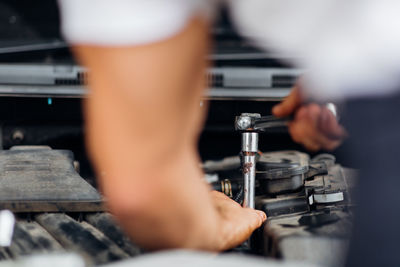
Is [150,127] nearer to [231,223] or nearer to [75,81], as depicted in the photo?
[231,223]

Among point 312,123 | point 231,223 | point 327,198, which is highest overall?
point 312,123

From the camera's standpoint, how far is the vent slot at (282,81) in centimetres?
164

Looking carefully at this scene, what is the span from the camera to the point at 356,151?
2.22 ft

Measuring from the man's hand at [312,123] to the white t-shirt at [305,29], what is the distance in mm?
49

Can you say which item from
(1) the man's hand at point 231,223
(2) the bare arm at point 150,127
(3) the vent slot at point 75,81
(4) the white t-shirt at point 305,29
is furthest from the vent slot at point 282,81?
(2) the bare arm at point 150,127

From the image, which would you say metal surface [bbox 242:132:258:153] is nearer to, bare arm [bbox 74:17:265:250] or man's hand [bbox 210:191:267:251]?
man's hand [bbox 210:191:267:251]

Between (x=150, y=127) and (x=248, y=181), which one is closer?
(x=150, y=127)

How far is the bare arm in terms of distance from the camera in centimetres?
44

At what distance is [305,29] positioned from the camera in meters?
0.50

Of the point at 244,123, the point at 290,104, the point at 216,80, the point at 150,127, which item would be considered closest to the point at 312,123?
the point at 290,104

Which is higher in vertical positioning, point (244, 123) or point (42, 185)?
point (244, 123)

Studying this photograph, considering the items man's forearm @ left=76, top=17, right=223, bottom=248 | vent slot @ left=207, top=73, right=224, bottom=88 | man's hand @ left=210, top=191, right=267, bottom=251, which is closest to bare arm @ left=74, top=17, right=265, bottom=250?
man's forearm @ left=76, top=17, right=223, bottom=248

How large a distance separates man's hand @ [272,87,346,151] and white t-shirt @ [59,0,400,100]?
0.05m

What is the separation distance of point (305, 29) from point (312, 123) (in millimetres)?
224
